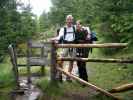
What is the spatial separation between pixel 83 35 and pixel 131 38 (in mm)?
2890

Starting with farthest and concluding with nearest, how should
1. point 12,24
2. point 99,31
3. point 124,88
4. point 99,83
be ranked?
point 99,31 < point 12,24 < point 99,83 < point 124,88

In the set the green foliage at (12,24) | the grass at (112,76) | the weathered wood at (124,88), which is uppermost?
the green foliage at (12,24)

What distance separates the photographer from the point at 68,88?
10016mm

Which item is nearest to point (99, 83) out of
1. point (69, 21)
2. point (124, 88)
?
point (69, 21)

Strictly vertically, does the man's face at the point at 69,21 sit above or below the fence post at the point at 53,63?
above

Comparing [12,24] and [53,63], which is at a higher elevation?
[12,24]

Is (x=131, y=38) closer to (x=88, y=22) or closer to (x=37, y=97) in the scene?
(x=37, y=97)

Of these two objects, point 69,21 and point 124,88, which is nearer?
point 124,88

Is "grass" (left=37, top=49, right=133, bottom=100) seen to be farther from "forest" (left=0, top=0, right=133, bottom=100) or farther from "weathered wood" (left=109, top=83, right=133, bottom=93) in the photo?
"weathered wood" (left=109, top=83, right=133, bottom=93)

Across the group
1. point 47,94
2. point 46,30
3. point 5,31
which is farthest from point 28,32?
point 46,30

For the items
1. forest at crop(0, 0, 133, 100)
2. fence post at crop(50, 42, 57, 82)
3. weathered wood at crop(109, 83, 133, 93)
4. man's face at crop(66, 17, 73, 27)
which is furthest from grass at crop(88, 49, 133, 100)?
man's face at crop(66, 17, 73, 27)

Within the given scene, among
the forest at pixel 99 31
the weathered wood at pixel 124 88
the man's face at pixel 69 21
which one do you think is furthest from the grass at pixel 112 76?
the man's face at pixel 69 21

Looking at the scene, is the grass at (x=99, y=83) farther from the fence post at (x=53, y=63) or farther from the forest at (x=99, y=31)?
the fence post at (x=53, y=63)

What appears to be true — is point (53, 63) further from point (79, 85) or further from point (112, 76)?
point (112, 76)
